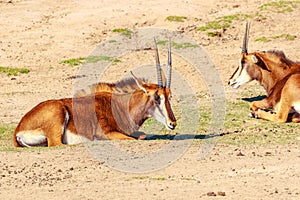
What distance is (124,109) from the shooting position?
13.3 metres

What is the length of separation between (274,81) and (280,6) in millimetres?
11320

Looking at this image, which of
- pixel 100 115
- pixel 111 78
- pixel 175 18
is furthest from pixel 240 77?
pixel 175 18

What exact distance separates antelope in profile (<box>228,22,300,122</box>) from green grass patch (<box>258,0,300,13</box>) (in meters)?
10.5

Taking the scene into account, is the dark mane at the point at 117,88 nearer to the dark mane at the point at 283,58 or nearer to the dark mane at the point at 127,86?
the dark mane at the point at 127,86

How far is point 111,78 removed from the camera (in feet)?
68.8

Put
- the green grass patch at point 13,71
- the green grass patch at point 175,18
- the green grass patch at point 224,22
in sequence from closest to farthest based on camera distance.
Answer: the green grass patch at point 13,71
the green grass patch at point 224,22
the green grass patch at point 175,18

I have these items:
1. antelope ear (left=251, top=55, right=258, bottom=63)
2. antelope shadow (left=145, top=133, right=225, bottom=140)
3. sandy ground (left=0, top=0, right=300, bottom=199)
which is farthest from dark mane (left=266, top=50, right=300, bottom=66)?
antelope shadow (left=145, top=133, right=225, bottom=140)

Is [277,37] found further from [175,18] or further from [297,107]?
[297,107]

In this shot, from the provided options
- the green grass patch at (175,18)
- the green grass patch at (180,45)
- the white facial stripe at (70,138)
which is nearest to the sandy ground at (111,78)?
the green grass patch at (175,18)

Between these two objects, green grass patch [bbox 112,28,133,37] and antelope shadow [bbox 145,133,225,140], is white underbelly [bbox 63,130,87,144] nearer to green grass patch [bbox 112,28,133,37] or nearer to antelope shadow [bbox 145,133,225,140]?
antelope shadow [bbox 145,133,225,140]

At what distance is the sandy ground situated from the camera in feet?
32.0

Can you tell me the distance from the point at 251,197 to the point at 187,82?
10266 mm

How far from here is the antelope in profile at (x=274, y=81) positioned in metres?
14.3

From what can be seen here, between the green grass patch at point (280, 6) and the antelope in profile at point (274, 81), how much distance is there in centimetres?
1052
